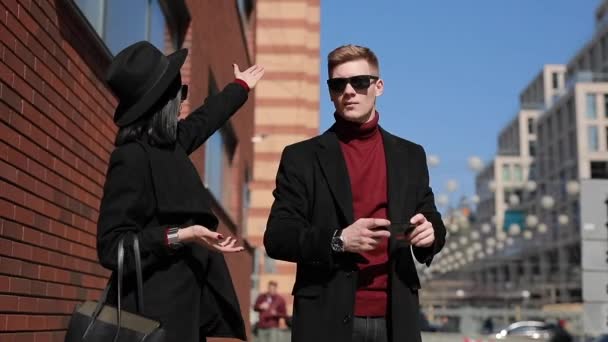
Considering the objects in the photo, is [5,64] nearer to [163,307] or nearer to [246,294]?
[163,307]

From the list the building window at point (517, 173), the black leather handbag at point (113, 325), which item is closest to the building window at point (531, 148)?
the building window at point (517, 173)

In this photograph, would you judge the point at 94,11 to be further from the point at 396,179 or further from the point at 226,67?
the point at 226,67

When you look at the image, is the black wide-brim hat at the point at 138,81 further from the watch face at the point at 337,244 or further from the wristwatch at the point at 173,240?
the watch face at the point at 337,244

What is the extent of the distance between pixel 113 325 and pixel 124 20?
17.7 feet

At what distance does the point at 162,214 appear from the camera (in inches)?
126

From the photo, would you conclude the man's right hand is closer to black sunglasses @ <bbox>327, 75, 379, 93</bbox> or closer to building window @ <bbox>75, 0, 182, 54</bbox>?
black sunglasses @ <bbox>327, 75, 379, 93</bbox>

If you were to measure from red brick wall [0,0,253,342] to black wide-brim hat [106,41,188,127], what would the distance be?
4.87ft

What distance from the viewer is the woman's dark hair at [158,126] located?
10.6 ft

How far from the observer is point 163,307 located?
310 centimetres

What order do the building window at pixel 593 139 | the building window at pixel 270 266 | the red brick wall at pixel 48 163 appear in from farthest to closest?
the building window at pixel 593 139 → the building window at pixel 270 266 → the red brick wall at pixel 48 163

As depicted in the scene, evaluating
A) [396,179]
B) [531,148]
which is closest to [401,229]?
[396,179]

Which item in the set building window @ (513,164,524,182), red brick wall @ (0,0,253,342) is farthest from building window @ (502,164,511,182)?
red brick wall @ (0,0,253,342)

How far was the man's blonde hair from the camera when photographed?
3494 mm

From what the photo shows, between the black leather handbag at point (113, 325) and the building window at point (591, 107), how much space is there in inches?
3172
